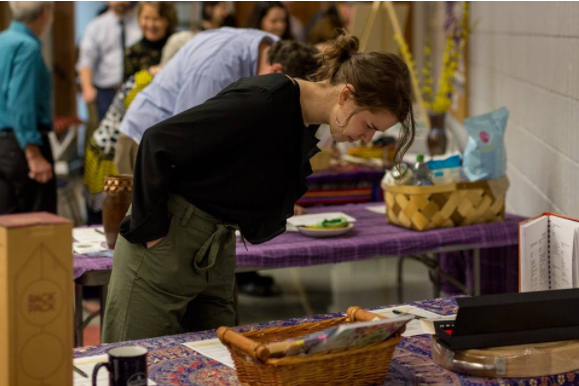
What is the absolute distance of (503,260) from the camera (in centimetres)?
348

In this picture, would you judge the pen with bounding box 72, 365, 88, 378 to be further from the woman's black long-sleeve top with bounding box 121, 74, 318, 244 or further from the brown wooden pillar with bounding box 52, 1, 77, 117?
the brown wooden pillar with bounding box 52, 1, 77, 117

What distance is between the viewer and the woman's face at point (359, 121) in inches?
77.5

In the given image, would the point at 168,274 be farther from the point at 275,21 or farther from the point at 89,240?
the point at 275,21

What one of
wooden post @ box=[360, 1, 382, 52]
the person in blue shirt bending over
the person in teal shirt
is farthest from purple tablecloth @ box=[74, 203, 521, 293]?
wooden post @ box=[360, 1, 382, 52]

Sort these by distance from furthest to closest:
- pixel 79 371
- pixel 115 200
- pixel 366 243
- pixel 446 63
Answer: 1. pixel 446 63
2. pixel 366 243
3. pixel 115 200
4. pixel 79 371

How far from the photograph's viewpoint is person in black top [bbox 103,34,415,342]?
1.88m

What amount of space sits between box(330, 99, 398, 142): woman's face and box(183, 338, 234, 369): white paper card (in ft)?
1.80

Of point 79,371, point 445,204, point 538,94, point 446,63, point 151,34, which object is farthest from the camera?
point 151,34

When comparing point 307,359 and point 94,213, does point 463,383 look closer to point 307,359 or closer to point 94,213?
point 307,359

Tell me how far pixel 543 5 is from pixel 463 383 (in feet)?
6.73

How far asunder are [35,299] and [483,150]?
82.9 inches

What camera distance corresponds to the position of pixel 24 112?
4109mm

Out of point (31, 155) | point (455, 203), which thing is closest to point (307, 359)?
point (455, 203)

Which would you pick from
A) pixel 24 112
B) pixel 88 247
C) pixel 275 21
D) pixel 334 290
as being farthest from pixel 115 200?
pixel 275 21
